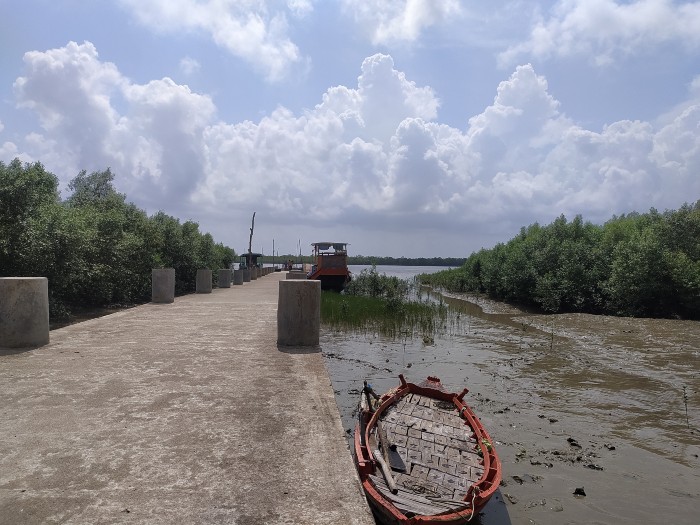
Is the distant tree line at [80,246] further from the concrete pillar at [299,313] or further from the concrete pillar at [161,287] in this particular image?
the concrete pillar at [299,313]

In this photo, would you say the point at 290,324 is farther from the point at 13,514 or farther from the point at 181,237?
the point at 181,237

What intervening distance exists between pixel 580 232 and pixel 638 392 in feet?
76.3

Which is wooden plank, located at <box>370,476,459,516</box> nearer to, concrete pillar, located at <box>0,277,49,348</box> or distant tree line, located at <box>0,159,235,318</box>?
concrete pillar, located at <box>0,277,49,348</box>

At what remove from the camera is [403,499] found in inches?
168

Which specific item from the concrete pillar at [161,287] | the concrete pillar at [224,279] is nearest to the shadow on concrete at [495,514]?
the concrete pillar at [161,287]

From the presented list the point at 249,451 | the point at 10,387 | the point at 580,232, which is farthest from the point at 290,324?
the point at 580,232

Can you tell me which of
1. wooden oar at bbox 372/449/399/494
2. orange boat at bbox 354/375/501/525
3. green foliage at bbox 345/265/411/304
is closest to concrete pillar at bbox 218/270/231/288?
green foliage at bbox 345/265/411/304

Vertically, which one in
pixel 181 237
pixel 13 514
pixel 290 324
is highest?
pixel 181 237

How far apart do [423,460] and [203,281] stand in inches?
706

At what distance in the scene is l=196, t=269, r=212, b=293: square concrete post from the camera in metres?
21.6

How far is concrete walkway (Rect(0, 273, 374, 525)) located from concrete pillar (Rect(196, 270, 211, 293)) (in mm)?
13957

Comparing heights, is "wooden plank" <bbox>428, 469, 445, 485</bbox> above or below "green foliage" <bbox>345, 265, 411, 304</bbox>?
below

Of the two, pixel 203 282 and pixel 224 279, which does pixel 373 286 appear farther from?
pixel 203 282

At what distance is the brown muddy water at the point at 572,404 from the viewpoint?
19.4 feet
